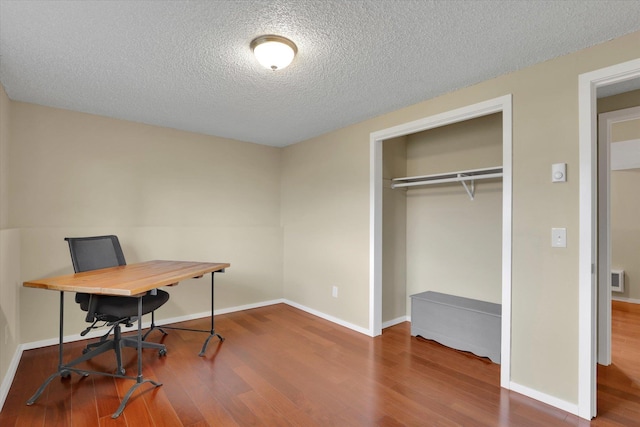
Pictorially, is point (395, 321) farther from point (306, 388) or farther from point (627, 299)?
point (627, 299)

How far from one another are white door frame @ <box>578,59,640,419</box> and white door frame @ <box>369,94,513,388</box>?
41 centimetres

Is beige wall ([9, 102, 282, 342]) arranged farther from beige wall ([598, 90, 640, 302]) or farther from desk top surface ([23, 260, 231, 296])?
beige wall ([598, 90, 640, 302])

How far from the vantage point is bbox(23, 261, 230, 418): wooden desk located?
2029mm

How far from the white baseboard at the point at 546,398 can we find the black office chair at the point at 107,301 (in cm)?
276

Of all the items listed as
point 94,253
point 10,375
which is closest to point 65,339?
point 10,375

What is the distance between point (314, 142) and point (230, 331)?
2.49 m

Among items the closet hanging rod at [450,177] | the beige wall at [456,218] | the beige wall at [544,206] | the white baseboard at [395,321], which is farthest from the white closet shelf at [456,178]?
the white baseboard at [395,321]

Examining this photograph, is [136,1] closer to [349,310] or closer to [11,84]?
[11,84]

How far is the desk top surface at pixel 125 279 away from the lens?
6.64 ft

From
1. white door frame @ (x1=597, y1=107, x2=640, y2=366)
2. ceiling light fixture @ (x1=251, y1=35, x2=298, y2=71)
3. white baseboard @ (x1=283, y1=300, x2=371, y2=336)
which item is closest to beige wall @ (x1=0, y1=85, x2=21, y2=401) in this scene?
ceiling light fixture @ (x1=251, y1=35, x2=298, y2=71)

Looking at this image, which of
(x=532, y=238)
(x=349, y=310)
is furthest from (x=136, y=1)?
(x=349, y=310)

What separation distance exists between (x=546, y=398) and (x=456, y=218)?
5.81ft

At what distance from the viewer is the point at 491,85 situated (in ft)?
7.98

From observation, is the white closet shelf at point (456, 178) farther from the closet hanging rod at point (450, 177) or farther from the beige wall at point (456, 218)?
the beige wall at point (456, 218)
